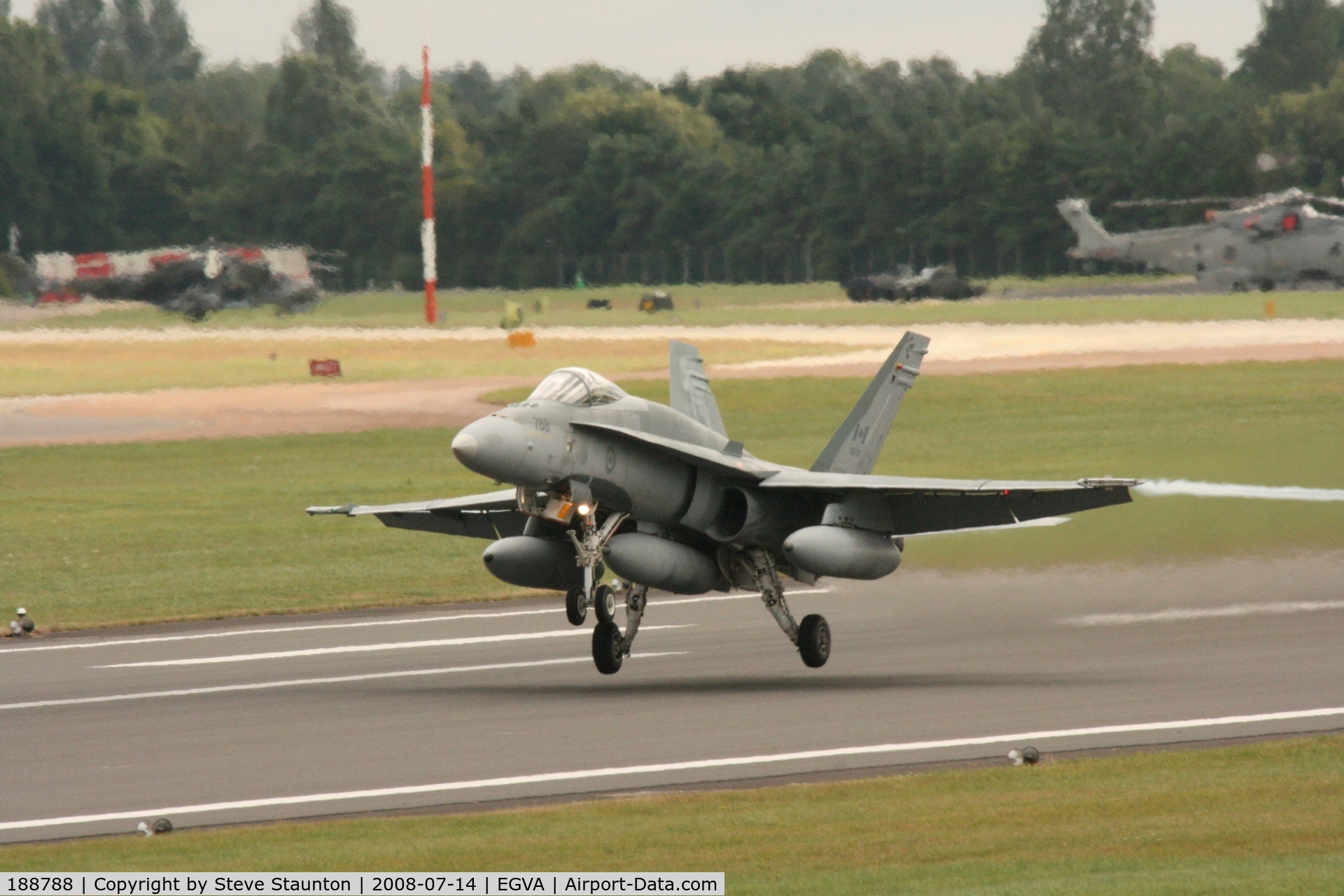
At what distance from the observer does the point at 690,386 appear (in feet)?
66.3

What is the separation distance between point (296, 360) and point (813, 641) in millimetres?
51888

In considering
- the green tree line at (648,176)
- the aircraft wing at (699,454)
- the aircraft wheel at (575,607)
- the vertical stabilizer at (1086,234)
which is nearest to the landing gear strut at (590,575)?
the aircraft wheel at (575,607)

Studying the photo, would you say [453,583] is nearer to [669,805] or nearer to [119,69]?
[669,805]

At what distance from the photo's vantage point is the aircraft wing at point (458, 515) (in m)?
19.8

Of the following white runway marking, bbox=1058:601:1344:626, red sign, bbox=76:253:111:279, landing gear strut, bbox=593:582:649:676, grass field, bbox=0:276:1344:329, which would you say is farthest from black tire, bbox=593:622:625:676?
red sign, bbox=76:253:111:279

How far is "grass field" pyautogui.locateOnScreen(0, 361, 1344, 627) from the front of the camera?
26422mm

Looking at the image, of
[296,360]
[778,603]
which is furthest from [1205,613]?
[296,360]

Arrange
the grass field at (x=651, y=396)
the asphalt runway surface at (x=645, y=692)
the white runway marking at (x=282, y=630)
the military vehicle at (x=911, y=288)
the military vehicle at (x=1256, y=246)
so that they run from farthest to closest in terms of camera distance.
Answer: the military vehicle at (x=911, y=288), the military vehicle at (x=1256, y=246), the grass field at (x=651, y=396), the white runway marking at (x=282, y=630), the asphalt runway surface at (x=645, y=692)

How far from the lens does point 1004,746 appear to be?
15.1 meters

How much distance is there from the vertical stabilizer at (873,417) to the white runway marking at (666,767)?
214 inches

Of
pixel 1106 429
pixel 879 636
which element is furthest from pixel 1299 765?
pixel 1106 429

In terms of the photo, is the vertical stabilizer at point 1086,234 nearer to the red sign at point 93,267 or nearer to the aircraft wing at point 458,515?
the red sign at point 93,267

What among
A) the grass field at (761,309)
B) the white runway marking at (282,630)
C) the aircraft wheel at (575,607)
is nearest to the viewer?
the aircraft wheel at (575,607)

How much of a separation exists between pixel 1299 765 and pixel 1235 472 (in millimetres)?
16781
